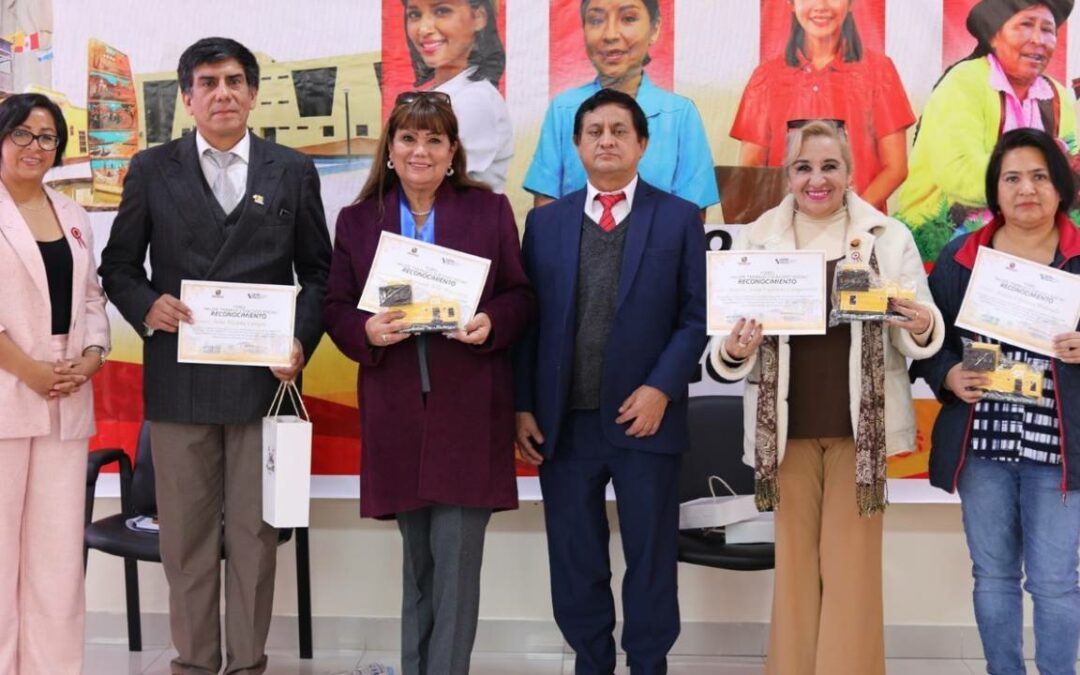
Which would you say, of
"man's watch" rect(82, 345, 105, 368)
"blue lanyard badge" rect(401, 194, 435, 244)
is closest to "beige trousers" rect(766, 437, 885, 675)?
"blue lanyard badge" rect(401, 194, 435, 244)

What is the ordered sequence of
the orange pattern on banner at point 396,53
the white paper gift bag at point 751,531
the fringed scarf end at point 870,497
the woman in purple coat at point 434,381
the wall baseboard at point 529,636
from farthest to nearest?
the wall baseboard at point 529,636
the orange pattern on banner at point 396,53
the white paper gift bag at point 751,531
the woman in purple coat at point 434,381
the fringed scarf end at point 870,497

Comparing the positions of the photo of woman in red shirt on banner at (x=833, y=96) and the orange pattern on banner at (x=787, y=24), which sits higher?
the orange pattern on banner at (x=787, y=24)

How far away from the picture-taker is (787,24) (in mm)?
3949

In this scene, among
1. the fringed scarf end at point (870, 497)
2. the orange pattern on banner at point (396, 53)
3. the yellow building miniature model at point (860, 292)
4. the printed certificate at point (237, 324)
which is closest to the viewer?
the yellow building miniature model at point (860, 292)

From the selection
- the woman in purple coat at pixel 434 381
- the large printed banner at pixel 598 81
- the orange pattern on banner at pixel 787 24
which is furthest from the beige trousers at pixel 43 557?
the orange pattern on banner at pixel 787 24

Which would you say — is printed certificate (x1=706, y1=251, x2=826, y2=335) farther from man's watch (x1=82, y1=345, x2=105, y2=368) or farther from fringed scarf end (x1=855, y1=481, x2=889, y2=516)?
man's watch (x1=82, y1=345, x2=105, y2=368)

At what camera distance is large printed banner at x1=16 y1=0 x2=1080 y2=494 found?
3934 millimetres

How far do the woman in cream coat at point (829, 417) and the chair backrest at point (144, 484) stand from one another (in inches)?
90.0

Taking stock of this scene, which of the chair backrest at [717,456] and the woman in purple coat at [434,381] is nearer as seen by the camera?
the woman in purple coat at [434,381]

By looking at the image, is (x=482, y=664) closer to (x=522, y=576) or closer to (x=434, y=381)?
(x=522, y=576)

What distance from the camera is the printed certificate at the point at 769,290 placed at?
2979 mm

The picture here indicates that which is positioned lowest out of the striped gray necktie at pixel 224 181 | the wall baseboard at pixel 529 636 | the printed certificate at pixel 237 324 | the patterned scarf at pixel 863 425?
the wall baseboard at pixel 529 636

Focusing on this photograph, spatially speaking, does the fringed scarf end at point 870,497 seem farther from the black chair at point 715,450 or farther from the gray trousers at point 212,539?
the gray trousers at point 212,539

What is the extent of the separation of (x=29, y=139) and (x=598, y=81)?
2.02m
